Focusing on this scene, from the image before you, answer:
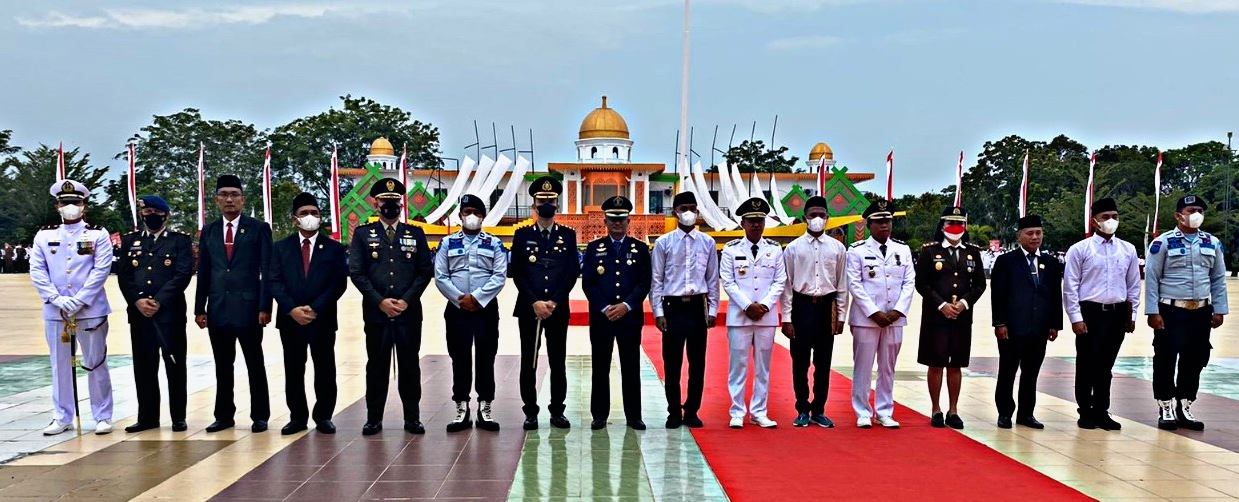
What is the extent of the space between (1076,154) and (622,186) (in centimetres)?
3299

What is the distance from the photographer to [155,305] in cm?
701

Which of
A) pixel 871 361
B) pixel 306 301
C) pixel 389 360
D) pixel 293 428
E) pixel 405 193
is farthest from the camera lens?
pixel 405 193

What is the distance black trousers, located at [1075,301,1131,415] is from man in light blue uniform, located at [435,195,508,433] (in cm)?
454

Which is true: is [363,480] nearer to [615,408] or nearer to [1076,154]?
[615,408]

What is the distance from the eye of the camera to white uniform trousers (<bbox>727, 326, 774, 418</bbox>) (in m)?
7.20

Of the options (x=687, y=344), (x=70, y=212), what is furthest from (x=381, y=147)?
(x=687, y=344)

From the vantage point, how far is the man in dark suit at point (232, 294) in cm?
701

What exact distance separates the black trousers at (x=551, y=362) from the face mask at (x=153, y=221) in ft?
9.29

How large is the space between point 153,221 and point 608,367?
3610mm

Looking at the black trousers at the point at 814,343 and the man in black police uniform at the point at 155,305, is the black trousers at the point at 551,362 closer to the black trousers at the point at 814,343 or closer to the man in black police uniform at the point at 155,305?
the black trousers at the point at 814,343

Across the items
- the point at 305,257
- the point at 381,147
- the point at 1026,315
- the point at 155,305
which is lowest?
the point at 1026,315

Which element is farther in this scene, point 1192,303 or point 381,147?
point 381,147

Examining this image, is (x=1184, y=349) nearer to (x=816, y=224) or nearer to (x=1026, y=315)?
(x=1026, y=315)

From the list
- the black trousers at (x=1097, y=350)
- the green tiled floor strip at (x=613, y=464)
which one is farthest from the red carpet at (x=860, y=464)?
the black trousers at (x=1097, y=350)
